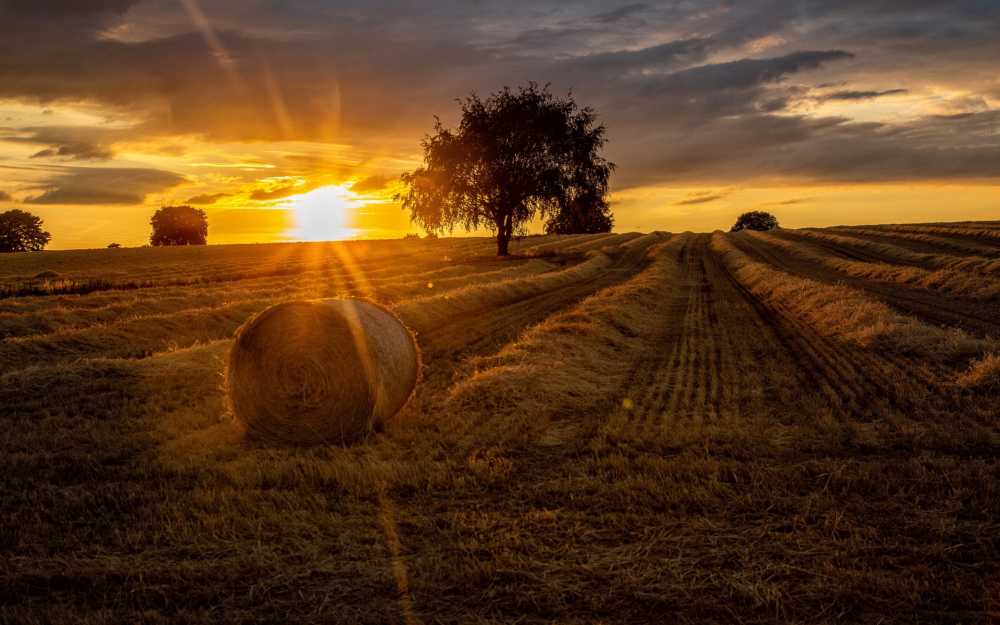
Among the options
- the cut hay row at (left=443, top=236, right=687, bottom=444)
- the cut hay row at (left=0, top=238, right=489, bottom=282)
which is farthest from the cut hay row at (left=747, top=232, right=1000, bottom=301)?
the cut hay row at (left=0, top=238, right=489, bottom=282)

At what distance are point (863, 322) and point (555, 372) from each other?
27.9ft

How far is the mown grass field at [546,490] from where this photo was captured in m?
5.09

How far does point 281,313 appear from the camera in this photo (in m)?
9.70

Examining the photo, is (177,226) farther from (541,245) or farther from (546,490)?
(546,490)

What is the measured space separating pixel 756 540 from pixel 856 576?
0.83 m

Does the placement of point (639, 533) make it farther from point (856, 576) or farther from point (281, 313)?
point (281, 313)

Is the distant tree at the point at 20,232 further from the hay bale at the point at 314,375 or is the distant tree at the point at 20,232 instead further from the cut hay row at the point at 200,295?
the hay bale at the point at 314,375

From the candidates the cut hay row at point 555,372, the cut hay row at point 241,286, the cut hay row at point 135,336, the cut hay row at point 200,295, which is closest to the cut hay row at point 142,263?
the cut hay row at point 241,286

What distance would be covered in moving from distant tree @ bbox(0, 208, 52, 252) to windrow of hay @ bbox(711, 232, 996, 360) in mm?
92524

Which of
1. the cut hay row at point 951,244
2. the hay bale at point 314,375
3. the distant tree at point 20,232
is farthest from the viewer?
the distant tree at point 20,232

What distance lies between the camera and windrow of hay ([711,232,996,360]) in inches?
508

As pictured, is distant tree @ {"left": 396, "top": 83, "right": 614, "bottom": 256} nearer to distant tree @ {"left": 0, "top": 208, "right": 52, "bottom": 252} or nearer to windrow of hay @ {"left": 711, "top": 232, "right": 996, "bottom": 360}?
windrow of hay @ {"left": 711, "top": 232, "right": 996, "bottom": 360}

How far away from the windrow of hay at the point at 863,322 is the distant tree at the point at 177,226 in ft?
324

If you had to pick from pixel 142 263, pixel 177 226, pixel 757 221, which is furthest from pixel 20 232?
pixel 757 221
